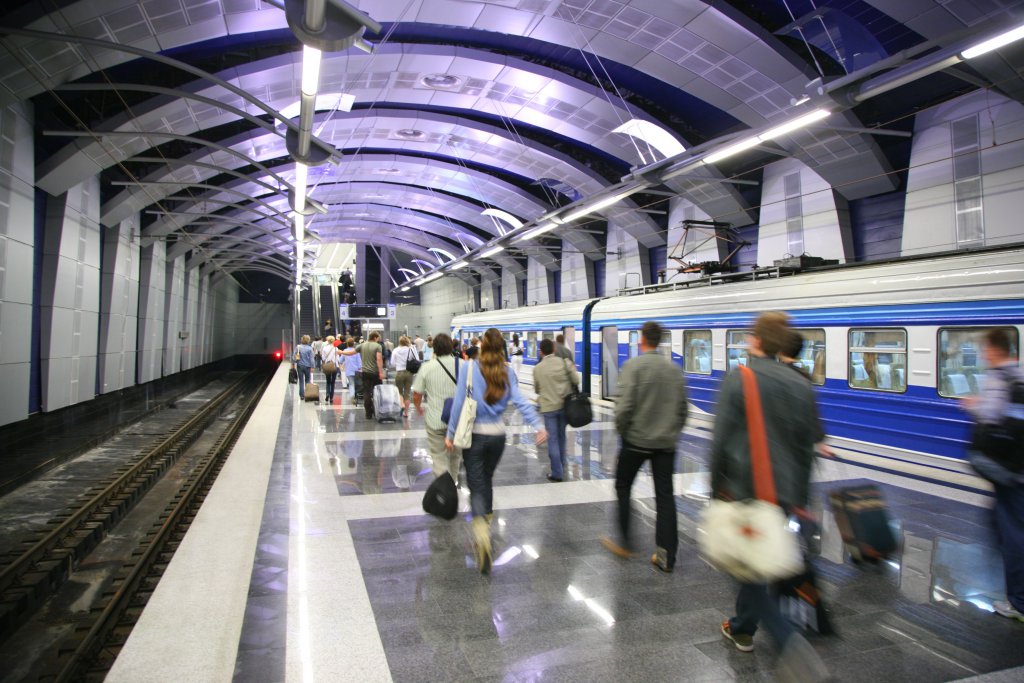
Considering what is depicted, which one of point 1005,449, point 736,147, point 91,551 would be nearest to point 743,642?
point 1005,449

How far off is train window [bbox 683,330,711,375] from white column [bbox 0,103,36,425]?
13.6 m

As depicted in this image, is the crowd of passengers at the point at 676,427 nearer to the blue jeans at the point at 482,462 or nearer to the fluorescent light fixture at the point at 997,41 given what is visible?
the blue jeans at the point at 482,462

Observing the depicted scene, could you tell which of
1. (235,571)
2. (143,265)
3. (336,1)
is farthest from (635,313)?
(143,265)

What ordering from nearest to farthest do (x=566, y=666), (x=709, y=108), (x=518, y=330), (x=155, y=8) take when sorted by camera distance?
1. (x=566, y=666)
2. (x=155, y=8)
3. (x=709, y=108)
4. (x=518, y=330)

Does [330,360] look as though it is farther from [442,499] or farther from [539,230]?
[442,499]

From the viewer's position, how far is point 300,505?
6.46 metres

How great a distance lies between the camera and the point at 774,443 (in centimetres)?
291

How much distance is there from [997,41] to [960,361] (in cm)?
390

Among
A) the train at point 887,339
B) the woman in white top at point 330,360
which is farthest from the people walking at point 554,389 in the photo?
the woman in white top at point 330,360

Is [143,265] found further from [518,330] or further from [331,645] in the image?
[331,645]

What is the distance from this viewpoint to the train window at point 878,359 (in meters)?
8.22

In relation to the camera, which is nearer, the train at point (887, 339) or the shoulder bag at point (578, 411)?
the shoulder bag at point (578, 411)

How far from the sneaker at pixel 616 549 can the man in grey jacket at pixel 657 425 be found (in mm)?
242

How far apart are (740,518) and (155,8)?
13.9m
